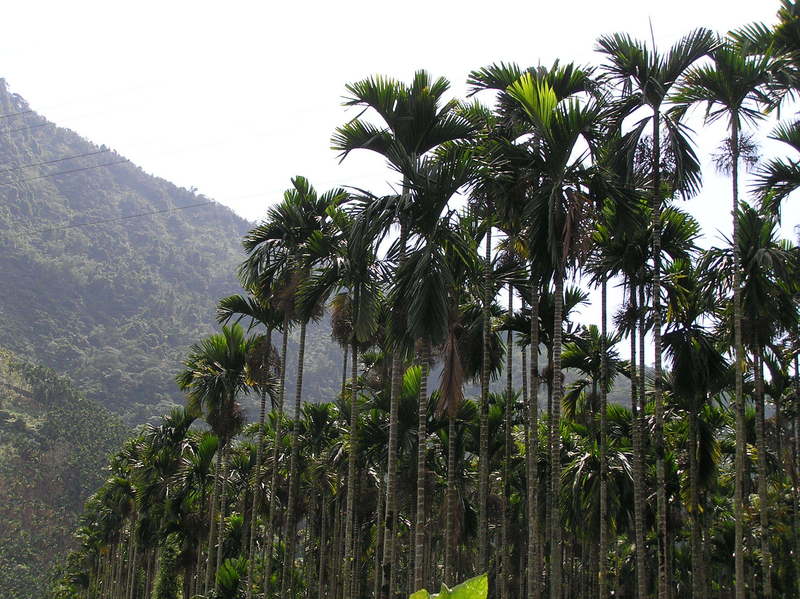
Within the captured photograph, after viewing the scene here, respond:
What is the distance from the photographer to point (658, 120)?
19.7m

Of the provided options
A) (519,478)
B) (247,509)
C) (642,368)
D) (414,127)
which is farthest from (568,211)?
(247,509)

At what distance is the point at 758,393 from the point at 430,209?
32.0ft

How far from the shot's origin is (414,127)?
1733 cm

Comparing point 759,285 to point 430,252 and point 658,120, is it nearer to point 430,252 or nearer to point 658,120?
point 658,120

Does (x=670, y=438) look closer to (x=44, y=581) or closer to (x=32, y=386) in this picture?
(x=44, y=581)

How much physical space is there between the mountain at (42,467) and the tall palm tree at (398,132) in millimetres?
73725

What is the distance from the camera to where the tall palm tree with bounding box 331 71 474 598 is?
16922 mm

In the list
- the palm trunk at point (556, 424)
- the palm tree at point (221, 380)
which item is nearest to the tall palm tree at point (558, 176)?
the palm trunk at point (556, 424)

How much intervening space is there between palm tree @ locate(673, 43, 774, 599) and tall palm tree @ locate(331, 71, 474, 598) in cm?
553

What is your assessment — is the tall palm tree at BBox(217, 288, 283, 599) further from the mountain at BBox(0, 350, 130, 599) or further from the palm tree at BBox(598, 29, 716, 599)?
the mountain at BBox(0, 350, 130, 599)

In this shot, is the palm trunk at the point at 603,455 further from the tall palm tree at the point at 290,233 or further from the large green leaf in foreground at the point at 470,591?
the large green leaf in foreground at the point at 470,591

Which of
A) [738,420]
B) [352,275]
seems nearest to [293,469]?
[352,275]

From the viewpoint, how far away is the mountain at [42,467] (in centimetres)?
8625

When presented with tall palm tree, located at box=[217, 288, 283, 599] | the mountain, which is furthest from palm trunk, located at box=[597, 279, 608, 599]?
A: the mountain
